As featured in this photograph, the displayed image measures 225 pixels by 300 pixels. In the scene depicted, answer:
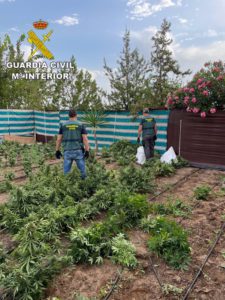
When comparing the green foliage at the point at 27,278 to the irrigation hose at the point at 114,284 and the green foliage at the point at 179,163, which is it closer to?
the irrigation hose at the point at 114,284

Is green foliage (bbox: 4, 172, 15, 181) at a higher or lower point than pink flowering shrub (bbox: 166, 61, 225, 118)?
lower

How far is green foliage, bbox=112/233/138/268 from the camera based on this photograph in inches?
126

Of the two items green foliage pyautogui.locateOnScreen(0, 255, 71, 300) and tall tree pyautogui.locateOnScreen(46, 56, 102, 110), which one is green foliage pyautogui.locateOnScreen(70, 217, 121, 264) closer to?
green foliage pyautogui.locateOnScreen(0, 255, 71, 300)

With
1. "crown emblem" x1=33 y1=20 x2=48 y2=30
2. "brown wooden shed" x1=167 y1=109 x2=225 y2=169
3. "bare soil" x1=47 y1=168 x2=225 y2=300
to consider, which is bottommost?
"bare soil" x1=47 y1=168 x2=225 y2=300

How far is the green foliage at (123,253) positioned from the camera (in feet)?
10.5

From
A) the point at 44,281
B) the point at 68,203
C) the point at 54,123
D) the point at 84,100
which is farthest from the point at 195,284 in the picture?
the point at 84,100

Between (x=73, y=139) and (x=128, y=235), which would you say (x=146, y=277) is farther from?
(x=73, y=139)

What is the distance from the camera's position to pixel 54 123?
13.6 m

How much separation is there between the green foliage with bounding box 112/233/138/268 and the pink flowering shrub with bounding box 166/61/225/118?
5.91 m

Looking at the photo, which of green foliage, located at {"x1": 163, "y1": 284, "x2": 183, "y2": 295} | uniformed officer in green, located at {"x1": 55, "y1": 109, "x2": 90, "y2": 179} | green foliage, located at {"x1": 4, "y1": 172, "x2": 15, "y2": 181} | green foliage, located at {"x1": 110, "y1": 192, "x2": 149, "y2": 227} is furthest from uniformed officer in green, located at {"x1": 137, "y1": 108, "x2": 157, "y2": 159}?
green foliage, located at {"x1": 163, "y1": 284, "x2": 183, "y2": 295}

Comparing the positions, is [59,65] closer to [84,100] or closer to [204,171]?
[84,100]

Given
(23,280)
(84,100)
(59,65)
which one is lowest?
(23,280)

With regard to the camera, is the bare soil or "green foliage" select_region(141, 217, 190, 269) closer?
the bare soil

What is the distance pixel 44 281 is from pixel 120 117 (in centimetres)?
852
